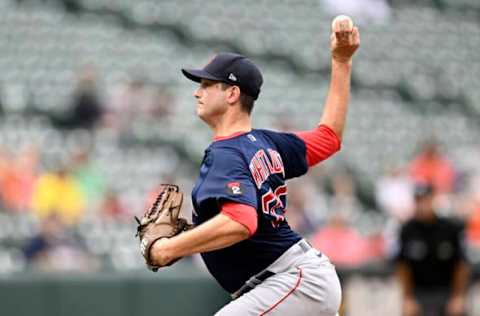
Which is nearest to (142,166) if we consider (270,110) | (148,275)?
(270,110)

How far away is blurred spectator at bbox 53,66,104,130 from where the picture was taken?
1230 centimetres

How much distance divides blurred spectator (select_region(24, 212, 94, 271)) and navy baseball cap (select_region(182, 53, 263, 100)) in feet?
17.1

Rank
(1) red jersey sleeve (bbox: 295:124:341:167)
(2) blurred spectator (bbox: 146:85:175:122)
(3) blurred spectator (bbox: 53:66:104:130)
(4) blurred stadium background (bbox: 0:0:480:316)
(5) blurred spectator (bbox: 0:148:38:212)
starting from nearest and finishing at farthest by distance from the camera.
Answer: (1) red jersey sleeve (bbox: 295:124:341:167)
(4) blurred stadium background (bbox: 0:0:480:316)
(5) blurred spectator (bbox: 0:148:38:212)
(3) blurred spectator (bbox: 53:66:104:130)
(2) blurred spectator (bbox: 146:85:175:122)

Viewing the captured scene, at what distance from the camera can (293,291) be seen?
4.28m

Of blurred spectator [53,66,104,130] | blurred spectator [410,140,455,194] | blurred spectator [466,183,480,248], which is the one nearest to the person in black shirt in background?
blurred spectator [466,183,480,248]

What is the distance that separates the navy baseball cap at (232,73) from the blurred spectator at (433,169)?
704cm

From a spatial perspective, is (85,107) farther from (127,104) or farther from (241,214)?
(241,214)

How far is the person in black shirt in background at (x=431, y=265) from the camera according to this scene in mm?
9109

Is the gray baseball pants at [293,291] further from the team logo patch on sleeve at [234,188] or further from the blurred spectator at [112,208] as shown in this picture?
the blurred spectator at [112,208]

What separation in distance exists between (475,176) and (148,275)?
4946 mm

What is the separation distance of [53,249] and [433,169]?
4.30m

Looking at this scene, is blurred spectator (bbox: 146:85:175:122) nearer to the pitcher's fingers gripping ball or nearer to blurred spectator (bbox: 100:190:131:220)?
blurred spectator (bbox: 100:190:131:220)

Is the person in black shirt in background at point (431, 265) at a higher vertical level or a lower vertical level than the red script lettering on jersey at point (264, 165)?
lower

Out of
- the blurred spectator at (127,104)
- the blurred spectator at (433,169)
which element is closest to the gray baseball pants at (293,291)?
the blurred spectator at (433,169)
